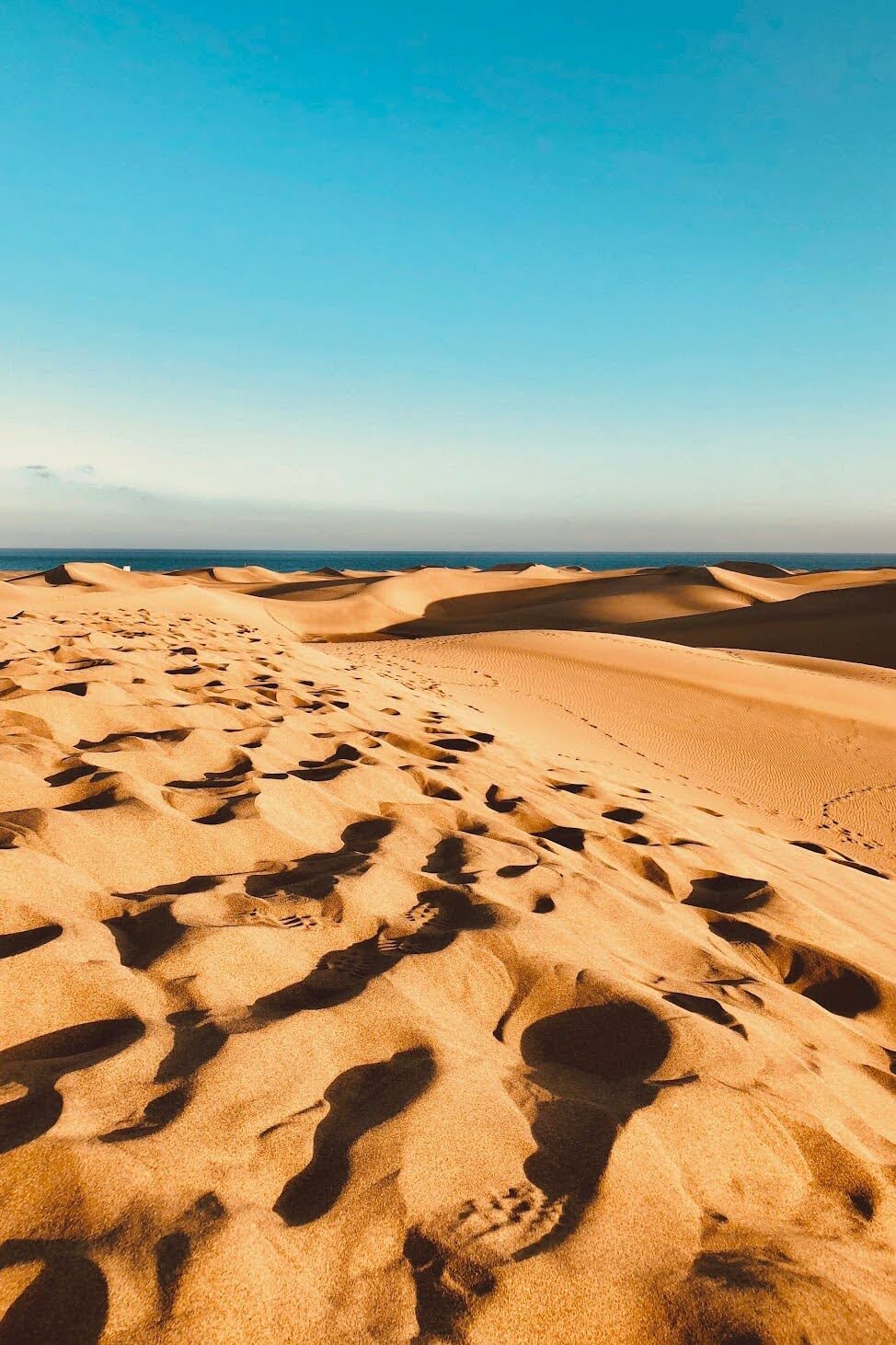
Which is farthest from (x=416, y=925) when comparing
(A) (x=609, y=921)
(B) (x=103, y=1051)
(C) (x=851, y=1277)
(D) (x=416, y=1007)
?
(C) (x=851, y=1277)

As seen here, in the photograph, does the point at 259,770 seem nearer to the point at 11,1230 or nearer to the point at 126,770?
the point at 126,770

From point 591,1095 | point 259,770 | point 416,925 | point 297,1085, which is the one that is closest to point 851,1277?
point 591,1095

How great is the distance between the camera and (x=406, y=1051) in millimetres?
1811

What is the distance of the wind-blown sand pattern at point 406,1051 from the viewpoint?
1.24 meters

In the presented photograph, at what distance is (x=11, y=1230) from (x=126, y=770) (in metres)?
2.25

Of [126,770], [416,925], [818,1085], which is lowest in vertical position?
[818,1085]

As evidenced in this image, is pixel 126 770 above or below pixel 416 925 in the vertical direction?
above

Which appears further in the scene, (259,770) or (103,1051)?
(259,770)

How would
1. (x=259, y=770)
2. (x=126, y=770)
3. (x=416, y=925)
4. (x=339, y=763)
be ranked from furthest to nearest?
(x=339, y=763), (x=259, y=770), (x=126, y=770), (x=416, y=925)

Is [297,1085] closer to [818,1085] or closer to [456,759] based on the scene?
[818,1085]

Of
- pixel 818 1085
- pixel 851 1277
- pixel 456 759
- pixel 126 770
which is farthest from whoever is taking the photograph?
pixel 456 759

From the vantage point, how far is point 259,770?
3611mm

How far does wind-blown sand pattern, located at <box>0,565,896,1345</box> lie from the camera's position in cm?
124

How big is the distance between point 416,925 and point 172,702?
2694 millimetres
